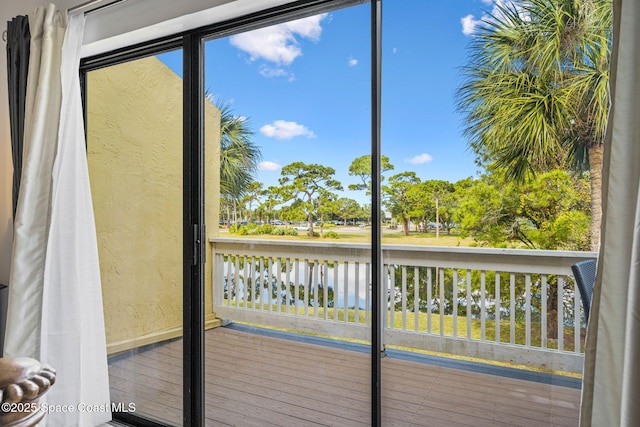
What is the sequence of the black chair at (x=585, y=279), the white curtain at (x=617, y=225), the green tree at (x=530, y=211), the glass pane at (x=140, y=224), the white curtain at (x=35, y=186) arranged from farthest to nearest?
the glass pane at (x=140, y=224), the white curtain at (x=35, y=186), the green tree at (x=530, y=211), the black chair at (x=585, y=279), the white curtain at (x=617, y=225)

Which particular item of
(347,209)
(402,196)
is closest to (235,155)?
(347,209)

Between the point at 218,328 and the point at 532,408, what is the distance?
1373 millimetres

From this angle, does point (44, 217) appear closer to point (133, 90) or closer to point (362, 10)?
point (133, 90)

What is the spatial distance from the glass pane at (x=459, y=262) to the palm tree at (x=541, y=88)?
3 cm

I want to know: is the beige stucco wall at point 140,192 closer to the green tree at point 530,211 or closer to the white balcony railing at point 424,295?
the white balcony railing at point 424,295

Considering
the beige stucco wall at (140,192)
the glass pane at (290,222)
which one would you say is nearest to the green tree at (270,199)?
the glass pane at (290,222)

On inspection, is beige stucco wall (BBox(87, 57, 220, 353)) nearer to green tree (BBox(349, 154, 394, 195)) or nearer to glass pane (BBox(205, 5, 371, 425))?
glass pane (BBox(205, 5, 371, 425))

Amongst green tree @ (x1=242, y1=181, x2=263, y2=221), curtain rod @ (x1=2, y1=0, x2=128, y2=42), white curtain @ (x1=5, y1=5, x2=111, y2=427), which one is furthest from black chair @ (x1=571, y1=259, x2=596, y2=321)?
curtain rod @ (x1=2, y1=0, x2=128, y2=42)

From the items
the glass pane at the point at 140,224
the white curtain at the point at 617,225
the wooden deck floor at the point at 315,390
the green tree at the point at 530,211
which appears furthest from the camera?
the glass pane at the point at 140,224

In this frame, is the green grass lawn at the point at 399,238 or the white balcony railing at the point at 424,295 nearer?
the white balcony railing at the point at 424,295

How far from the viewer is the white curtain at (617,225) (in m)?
1.02

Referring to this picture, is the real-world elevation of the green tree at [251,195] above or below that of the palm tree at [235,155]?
below

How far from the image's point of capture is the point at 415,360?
1575mm

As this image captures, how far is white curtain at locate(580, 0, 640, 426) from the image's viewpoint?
1017mm
